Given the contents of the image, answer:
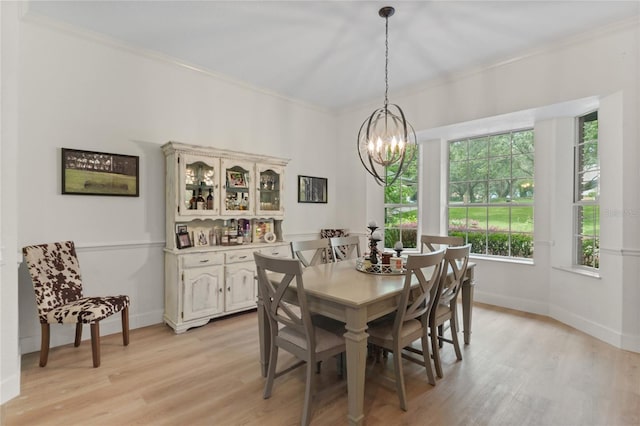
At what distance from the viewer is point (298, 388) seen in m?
2.23

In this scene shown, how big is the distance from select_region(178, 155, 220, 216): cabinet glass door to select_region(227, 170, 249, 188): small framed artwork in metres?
0.23

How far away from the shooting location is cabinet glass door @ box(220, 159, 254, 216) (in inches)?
147

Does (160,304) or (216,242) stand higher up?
(216,242)

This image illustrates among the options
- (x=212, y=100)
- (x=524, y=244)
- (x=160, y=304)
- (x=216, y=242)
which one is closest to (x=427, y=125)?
(x=524, y=244)

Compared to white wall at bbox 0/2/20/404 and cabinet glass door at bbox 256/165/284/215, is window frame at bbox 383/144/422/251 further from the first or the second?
white wall at bbox 0/2/20/404

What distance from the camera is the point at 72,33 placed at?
2938mm

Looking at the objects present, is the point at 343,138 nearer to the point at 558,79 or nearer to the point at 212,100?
the point at 212,100

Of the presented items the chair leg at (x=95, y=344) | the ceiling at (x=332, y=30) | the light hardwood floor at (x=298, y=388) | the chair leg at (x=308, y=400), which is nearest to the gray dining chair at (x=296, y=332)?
the chair leg at (x=308, y=400)

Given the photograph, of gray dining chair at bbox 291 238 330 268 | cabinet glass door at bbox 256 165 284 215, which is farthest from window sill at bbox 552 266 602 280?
cabinet glass door at bbox 256 165 284 215

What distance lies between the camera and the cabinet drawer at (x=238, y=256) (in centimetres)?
357

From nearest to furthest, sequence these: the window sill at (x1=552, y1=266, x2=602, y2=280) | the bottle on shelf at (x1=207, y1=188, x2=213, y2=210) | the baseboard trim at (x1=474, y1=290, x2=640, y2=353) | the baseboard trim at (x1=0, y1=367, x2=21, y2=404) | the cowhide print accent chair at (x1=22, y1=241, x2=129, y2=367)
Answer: the baseboard trim at (x1=0, y1=367, x2=21, y2=404), the cowhide print accent chair at (x1=22, y1=241, x2=129, y2=367), the baseboard trim at (x1=474, y1=290, x2=640, y2=353), the window sill at (x1=552, y1=266, x2=602, y2=280), the bottle on shelf at (x1=207, y1=188, x2=213, y2=210)

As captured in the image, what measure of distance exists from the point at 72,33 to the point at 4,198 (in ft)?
5.99

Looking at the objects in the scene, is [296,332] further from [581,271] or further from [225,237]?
[581,271]

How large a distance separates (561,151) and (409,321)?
3.04 metres
